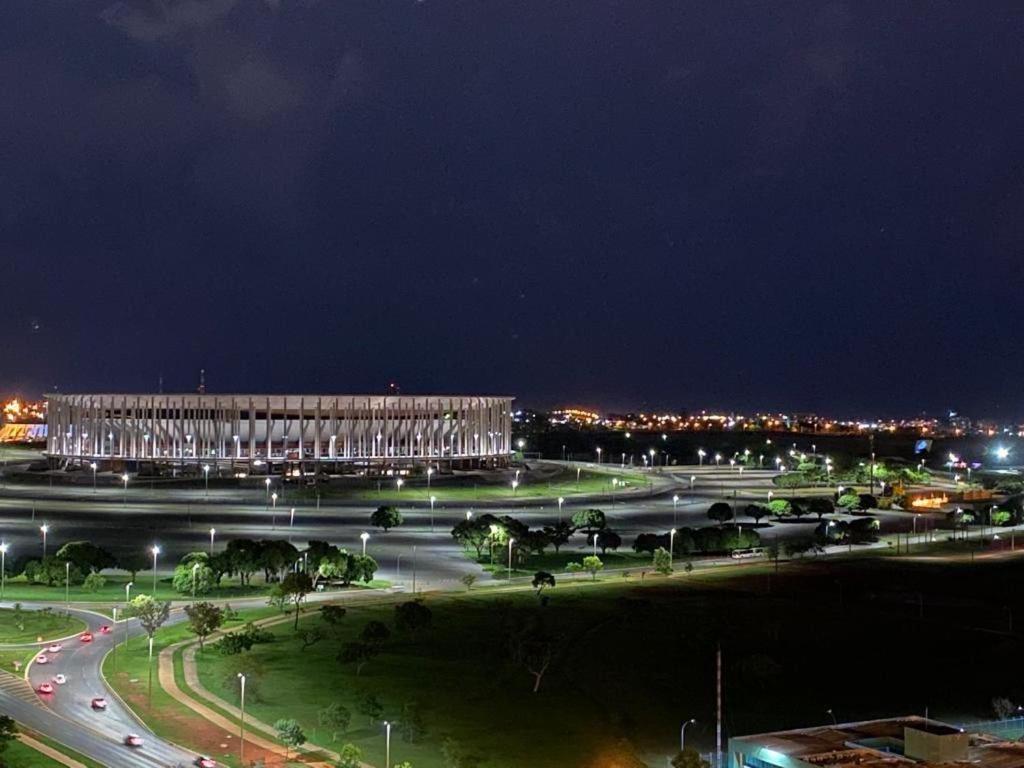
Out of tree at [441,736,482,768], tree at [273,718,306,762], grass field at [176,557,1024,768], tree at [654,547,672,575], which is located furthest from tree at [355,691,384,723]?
tree at [654,547,672,575]

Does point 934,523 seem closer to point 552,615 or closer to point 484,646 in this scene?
point 552,615

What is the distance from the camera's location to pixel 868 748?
21.9m

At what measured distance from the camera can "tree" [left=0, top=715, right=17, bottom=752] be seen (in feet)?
76.0

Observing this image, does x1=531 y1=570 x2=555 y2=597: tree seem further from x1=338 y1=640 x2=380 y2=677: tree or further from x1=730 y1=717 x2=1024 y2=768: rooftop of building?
x1=730 y1=717 x2=1024 y2=768: rooftop of building

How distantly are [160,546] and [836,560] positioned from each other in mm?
34444

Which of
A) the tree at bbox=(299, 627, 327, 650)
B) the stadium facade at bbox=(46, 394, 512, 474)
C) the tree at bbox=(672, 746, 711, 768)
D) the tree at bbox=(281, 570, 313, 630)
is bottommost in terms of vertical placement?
the tree at bbox=(299, 627, 327, 650)

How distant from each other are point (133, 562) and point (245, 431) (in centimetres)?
4929

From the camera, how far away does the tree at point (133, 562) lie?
4881 cm

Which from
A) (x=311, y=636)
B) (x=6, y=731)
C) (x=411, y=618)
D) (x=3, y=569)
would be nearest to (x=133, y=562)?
(x=3, y=569)

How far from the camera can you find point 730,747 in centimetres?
2311

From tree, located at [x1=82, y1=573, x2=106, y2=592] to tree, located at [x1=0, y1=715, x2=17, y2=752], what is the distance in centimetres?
2224

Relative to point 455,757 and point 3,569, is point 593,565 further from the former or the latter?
point 455,757

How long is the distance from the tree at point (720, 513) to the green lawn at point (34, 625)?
43.9 m

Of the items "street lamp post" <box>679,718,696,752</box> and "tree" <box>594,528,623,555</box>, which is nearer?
"street lamp post" <box>679,718,696,752</box>
